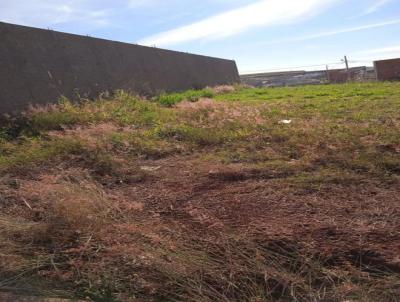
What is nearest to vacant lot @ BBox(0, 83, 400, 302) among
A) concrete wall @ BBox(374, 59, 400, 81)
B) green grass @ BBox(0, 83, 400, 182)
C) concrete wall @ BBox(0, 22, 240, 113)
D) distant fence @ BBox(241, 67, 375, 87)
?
green grass @ BBox(0, 83, 400, 182)

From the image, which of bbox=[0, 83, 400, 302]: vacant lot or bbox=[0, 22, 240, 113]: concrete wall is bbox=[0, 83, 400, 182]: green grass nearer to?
bbox=[0, 83, 400, 302]: vacant lot

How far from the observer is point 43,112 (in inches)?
309

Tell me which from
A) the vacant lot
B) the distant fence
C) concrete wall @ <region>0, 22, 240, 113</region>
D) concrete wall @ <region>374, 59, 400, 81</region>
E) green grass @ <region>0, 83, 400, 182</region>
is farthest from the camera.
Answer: the distant fence

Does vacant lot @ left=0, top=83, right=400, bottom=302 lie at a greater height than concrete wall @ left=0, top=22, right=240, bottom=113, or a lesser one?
lesser

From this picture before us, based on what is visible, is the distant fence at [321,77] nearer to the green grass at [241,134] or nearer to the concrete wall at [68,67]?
the concrete wall at [68,67]

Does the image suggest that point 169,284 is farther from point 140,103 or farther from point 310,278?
point 140,103

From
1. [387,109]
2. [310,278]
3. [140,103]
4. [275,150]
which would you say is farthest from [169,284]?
[140,103]

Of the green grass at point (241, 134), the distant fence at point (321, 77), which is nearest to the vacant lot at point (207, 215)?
the green grass at point (241, 134)

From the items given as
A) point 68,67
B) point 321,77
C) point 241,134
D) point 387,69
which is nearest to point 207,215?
point 241,134

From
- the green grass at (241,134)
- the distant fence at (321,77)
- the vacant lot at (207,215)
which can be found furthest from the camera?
the distant fence at (321,77)

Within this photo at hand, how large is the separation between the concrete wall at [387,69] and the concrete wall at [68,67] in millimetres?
13477

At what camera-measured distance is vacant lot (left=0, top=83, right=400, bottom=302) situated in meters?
2.74

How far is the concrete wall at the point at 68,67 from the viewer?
8.38 meters

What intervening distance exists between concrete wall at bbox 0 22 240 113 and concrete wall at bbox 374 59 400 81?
13.5 m
